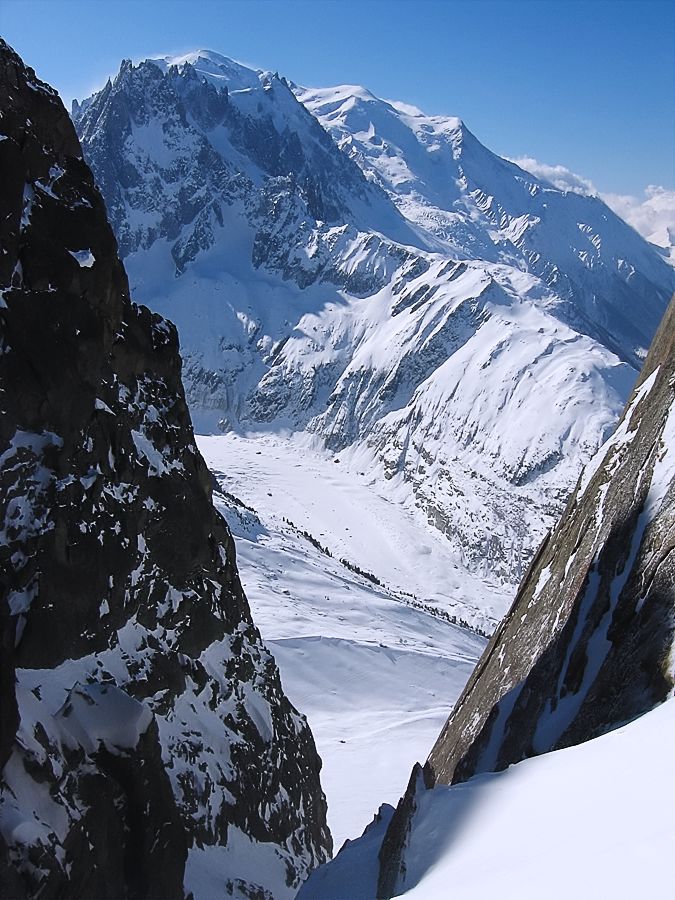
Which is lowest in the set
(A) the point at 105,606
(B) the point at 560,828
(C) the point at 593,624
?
(A) the point at 105,606

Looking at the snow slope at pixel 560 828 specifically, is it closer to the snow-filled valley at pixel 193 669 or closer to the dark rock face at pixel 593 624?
the snow-filled valley at pixel 193 669

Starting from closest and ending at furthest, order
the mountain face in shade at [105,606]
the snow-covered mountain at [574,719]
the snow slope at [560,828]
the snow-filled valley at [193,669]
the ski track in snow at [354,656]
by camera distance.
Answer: the snow slope at [560,828] → the snow-covered mountain at [574,719] → the snow-filled valley at [193,669] → the mountain face in shade at [105,606] → the ski track in snow at [354,656]

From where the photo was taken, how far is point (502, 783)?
48.4 ft

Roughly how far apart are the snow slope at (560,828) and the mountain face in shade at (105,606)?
605 centimetres

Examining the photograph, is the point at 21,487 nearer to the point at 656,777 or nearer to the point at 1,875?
the point at 1,875

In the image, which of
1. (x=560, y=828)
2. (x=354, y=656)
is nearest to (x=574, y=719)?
(x=560, y=828)

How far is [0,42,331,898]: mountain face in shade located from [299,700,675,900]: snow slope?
6053 millimetres

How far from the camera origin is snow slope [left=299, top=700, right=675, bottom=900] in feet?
27.7

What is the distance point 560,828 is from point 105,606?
14.3 m

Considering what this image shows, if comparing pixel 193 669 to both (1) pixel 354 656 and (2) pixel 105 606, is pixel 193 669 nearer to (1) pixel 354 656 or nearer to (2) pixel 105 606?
(2) pixel 105 606

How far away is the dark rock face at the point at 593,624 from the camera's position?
16.1 m

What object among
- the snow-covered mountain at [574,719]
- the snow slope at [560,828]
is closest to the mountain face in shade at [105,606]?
the snow-covered mountain at [574,719]

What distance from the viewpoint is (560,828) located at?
10562 mm

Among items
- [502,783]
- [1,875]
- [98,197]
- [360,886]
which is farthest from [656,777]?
[98,197]
